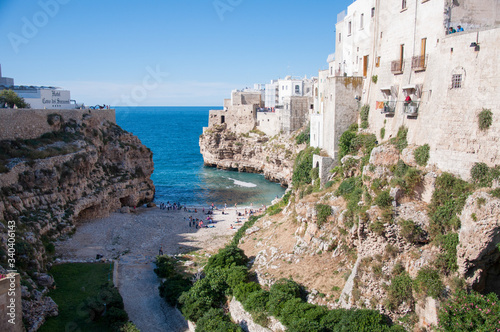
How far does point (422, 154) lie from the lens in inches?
728

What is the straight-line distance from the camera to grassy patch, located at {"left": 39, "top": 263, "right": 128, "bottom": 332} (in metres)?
19.4

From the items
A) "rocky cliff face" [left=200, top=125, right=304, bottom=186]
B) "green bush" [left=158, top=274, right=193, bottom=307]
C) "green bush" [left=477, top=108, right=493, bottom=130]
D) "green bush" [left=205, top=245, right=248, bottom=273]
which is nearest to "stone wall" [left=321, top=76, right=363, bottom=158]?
"green bush" [left=205, top=245, right=248, bottom=273]

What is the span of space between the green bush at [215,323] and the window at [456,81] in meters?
13.7

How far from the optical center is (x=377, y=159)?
795 inches

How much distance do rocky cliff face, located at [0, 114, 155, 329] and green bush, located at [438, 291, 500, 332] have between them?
54.5 ft

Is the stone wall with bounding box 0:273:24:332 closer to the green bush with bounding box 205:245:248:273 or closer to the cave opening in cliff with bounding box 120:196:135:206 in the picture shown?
the green bush with bounding box 205:245:248:273

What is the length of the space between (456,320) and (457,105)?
8463 millimetres

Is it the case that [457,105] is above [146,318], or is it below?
above

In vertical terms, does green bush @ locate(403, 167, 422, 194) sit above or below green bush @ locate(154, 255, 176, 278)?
above

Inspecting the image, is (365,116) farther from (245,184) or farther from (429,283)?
(245,184)

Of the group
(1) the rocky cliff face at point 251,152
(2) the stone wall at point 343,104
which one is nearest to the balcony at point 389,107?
(2) the stone wall at point 343,104

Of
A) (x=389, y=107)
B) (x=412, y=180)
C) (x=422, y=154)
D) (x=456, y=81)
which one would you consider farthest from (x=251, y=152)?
(x=456, y=81)

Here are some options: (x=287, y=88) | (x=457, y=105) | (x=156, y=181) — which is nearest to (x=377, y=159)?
(x=457, y=105)

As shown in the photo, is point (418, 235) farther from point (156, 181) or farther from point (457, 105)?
point (156, 181)
